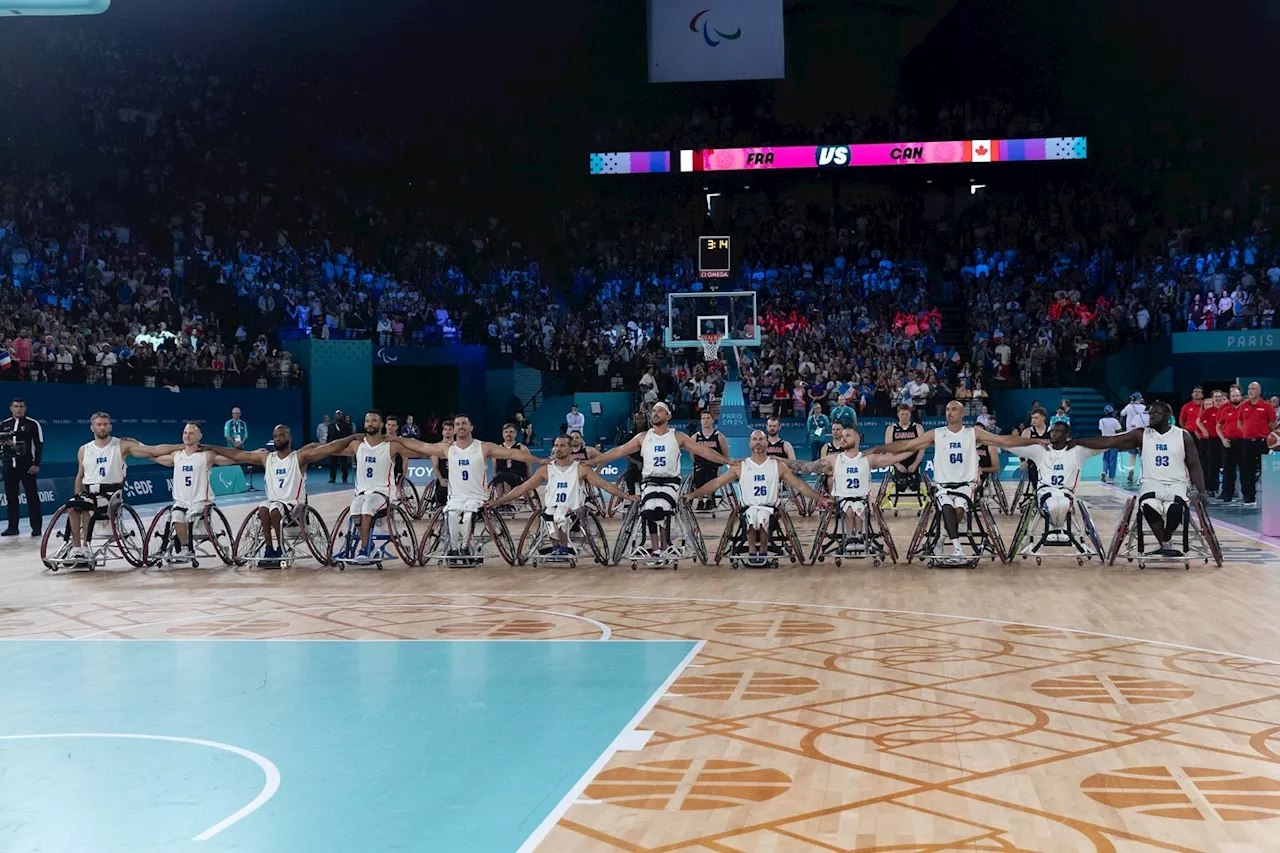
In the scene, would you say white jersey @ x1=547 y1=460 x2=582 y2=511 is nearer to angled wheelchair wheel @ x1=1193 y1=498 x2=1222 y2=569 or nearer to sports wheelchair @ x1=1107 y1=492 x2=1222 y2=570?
sports wheelchair @ x1=1107 y1=492 x2=1222 y2=570

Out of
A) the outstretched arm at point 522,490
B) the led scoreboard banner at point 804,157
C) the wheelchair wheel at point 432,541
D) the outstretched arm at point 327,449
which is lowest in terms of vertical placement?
the wheelchair wheel at point 432,541

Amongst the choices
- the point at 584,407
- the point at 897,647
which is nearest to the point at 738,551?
the point at 897,647

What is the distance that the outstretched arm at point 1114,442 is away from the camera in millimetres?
12016

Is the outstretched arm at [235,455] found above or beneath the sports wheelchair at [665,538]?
above

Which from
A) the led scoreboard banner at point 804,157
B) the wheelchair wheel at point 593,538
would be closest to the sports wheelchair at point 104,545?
the wheelchair wheel at point 593,538

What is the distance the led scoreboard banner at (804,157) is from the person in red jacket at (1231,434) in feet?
53.5

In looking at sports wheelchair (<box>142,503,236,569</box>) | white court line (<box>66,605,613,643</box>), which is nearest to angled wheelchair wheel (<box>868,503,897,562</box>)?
white court line (<box>66,605,613,643</box>)

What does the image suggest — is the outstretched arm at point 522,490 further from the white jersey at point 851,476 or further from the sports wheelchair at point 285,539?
the white jersey at point 851,476

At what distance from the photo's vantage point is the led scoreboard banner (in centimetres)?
3288

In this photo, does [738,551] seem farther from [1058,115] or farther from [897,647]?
[1058,115]

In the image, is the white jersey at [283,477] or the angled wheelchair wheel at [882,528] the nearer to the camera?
the angled wheelchair wheel at [882,528]

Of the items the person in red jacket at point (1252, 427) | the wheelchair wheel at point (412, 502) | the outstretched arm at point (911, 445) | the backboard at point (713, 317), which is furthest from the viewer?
the backboard at point (713, 317)

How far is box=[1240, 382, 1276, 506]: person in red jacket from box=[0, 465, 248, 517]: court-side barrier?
600 inches

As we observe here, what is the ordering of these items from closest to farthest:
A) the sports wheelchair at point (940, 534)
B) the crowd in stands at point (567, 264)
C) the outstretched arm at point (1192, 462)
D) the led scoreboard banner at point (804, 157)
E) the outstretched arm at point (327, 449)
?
the outstretched arm at point (1192, 462)
the sports wheelchair at point (940, 534)
the outstretched arm at point (327, 449)
the crowd in stands at point (567, 264)
the led scoreboard banner at point (804, 157)
